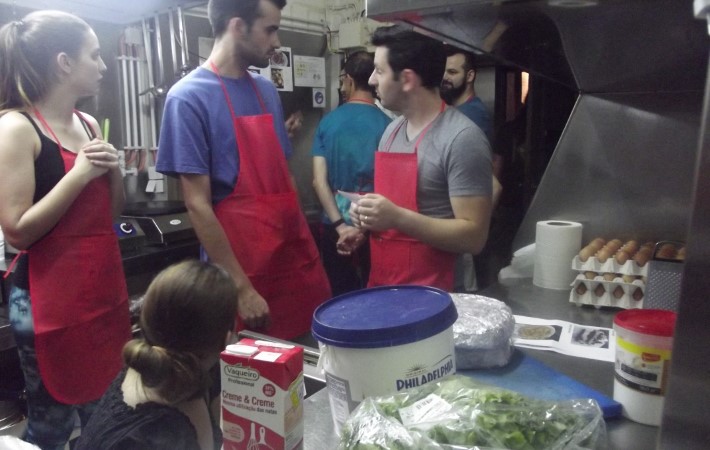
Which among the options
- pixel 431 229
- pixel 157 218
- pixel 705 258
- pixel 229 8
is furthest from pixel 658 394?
pixel 157 218

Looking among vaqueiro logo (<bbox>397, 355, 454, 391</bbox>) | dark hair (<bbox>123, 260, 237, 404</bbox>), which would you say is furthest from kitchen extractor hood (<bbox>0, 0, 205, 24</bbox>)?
vaqueiro logo (<bbox>397, 355, 454, 391</bbox>)

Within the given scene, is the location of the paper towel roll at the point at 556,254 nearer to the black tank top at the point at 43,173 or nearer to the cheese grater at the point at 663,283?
the cheese grater at the point at 663,283

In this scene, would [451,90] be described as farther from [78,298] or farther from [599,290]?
[78,298]

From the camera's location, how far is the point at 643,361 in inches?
30.6

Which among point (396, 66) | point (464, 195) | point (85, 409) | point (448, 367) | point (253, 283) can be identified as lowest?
point (85, 409)

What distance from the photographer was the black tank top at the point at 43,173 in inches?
56.2

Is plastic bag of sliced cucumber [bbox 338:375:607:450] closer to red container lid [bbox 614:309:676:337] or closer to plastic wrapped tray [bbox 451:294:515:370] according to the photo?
red container lid [bbox 614:309:676:337]

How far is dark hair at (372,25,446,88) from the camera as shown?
150cm

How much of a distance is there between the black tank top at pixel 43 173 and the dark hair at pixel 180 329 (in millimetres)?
638

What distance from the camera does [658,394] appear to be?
79 centimetres

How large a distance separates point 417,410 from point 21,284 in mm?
1255

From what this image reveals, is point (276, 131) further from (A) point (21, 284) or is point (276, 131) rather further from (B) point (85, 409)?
(B) point (85, 409)

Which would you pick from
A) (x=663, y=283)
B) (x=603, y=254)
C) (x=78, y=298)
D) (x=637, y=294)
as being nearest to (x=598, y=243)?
(x=603, y=254)

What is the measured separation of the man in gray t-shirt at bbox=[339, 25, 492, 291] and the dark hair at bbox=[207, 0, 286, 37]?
1.07 feet
